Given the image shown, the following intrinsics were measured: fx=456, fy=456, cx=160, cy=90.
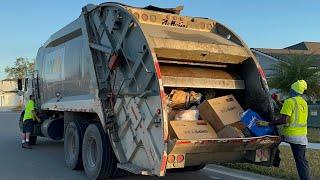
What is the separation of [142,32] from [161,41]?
0.34m

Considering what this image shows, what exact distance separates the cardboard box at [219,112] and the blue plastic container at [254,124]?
18 centimetres

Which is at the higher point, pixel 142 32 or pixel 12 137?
pixel 142 32

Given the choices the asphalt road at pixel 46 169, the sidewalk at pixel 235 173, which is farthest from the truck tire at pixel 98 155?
the sidewalk at pixel 235 173

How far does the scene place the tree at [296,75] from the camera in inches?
920

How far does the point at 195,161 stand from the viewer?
6.58 metres

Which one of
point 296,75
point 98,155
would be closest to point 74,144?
point 98,155

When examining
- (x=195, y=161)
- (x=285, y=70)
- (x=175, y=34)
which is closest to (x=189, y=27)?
(x=175, y=34)

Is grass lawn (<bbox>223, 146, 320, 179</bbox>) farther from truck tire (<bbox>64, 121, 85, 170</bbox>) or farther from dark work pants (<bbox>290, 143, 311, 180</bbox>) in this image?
truck tire (<bbox>64, 121, 85, 170</bbox>)

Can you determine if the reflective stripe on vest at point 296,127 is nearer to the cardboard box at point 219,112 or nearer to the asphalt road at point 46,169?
the cardboard box at point 219,112

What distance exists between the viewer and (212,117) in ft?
23.3

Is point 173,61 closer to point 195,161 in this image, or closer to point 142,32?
point 142,32

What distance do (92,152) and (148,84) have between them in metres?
2.43

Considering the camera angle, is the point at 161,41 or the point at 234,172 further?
the point at 234,172

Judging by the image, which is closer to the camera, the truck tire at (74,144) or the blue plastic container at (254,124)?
the blue plastic container at (254,124)
